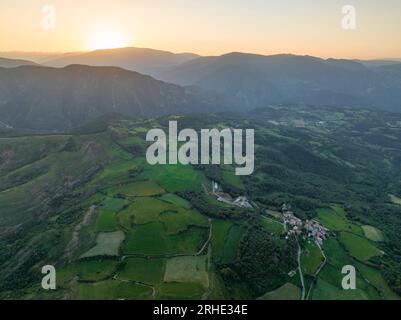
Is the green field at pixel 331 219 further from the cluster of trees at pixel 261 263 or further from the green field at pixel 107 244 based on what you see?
the green field at pixel 107 244

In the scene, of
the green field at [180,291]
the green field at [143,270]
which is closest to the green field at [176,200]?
the green field at [143,270]

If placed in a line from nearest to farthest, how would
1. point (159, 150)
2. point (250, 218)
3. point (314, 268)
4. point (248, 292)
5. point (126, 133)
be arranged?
point (248, 292) → point (314, 268) → point (250, 218) → point (159, 150) → point (126, 133)

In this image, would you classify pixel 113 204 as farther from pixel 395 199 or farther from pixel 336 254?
pixel 395 199

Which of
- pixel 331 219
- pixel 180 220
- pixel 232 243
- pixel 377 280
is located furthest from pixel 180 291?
pixel 331 219

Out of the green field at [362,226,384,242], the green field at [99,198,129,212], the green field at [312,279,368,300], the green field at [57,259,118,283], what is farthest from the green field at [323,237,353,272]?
the green field at [99,198,129,212]

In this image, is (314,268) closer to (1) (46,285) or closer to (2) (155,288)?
(2) (155,288)

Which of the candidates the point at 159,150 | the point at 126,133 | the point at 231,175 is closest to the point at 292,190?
the point at 231,175
